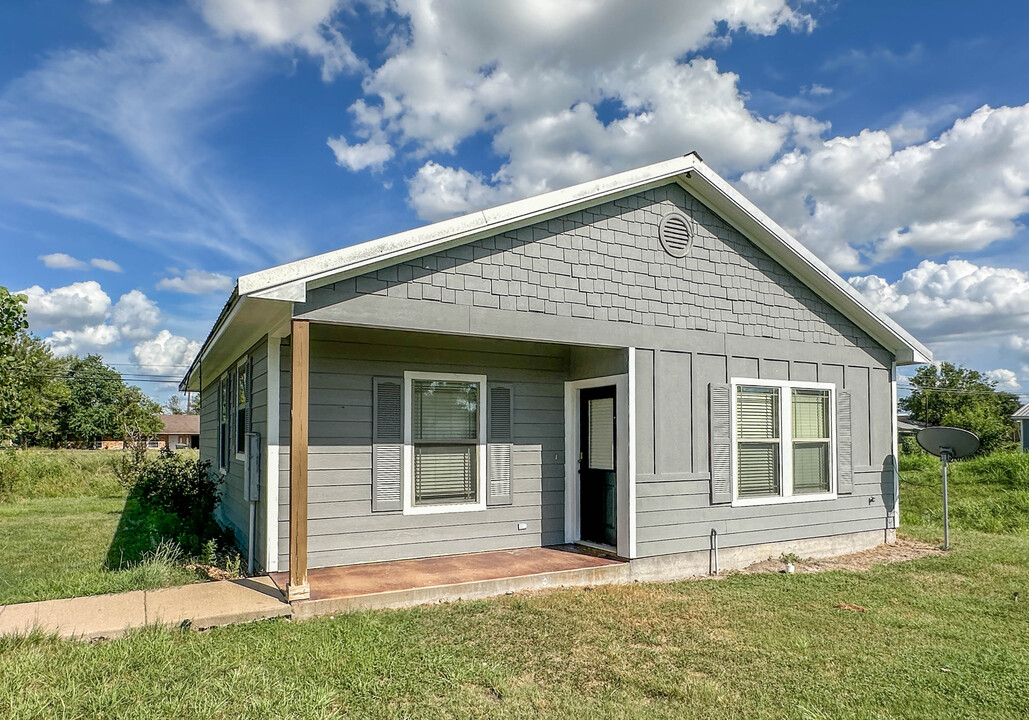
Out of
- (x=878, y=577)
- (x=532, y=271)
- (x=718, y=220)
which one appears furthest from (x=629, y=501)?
(x=718, y=220)

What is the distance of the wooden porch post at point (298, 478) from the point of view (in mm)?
5188

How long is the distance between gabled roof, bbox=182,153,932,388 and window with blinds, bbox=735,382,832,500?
4.66 ft

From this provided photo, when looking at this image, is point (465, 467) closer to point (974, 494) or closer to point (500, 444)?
point (500, 444)

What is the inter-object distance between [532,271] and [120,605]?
14.9 ft

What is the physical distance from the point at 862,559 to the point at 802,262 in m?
3.96

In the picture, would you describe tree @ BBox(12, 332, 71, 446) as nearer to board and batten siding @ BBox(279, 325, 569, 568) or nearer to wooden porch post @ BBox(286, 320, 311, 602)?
board and batten siding @ BBox(279, 325, 569, 568)

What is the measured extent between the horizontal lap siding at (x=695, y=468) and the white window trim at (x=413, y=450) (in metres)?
1.76

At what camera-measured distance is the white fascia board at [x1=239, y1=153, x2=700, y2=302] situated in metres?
5.22

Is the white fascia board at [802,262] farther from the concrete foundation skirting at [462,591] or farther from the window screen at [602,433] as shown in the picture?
the concrete foundation skirting at [462,591]

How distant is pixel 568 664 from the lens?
4.50m

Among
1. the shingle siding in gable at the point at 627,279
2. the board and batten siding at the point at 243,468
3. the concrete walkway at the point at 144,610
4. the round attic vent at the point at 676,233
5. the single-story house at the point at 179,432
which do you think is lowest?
the single-story house at the point at 179,432

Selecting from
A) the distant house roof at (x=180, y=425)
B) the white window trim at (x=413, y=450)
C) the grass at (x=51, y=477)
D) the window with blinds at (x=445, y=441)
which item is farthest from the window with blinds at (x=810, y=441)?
the distant house roof at (x=180, y=425)

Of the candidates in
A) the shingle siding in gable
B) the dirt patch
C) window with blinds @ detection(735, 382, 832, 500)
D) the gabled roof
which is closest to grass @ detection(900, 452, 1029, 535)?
the dirt patch

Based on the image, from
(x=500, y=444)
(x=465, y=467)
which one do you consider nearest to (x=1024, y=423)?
(x=500, y=444)
